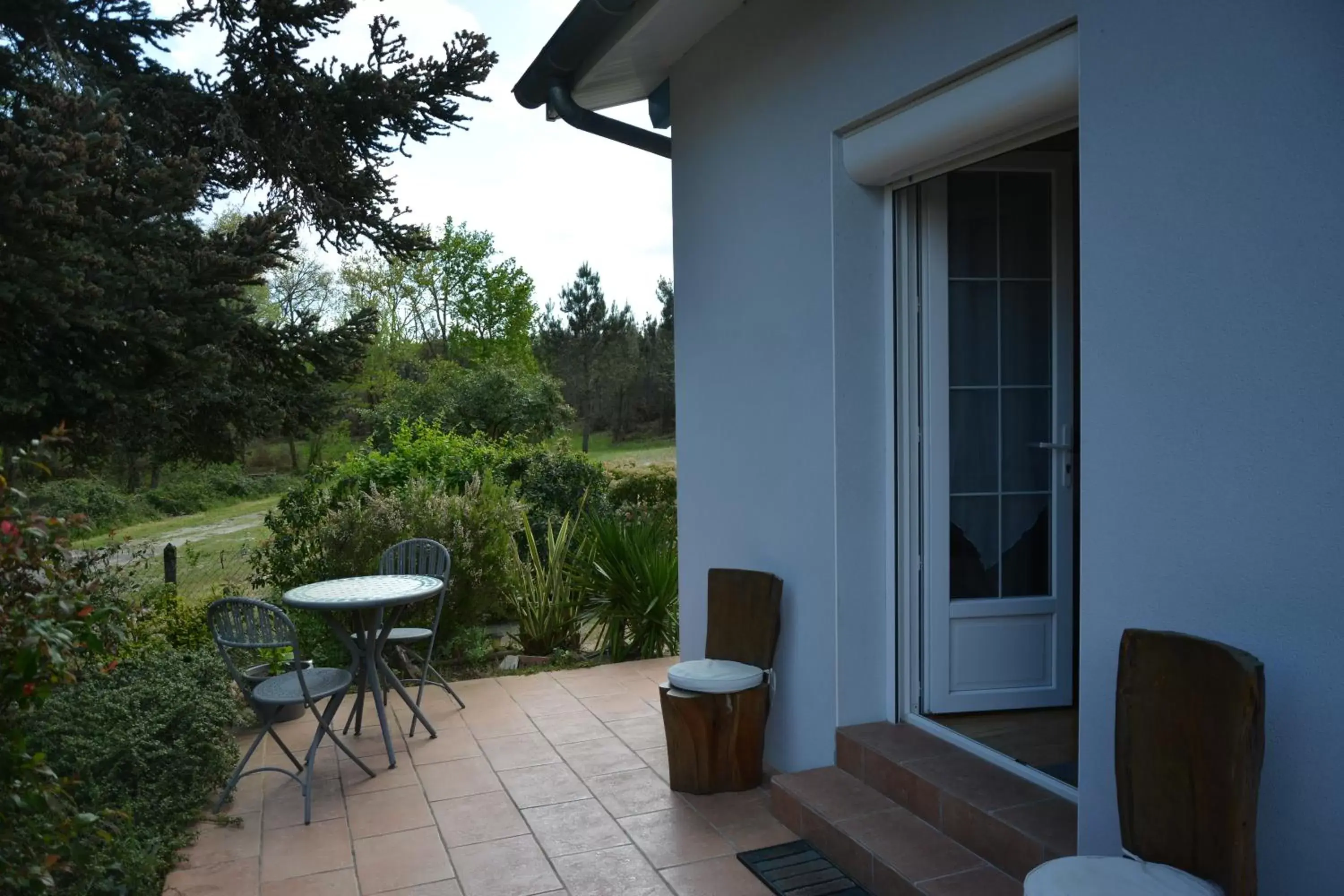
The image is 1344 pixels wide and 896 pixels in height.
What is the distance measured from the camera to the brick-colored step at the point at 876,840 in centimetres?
304

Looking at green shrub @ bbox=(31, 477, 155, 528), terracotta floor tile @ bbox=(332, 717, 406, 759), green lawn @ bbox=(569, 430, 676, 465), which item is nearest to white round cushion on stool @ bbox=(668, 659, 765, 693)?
terracotta floor tile @ bbox=(332, 717, 406, 759)

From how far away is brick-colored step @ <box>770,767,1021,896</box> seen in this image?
9.98 ft

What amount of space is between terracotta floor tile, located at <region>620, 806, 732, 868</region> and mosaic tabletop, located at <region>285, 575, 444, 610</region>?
1.56 m

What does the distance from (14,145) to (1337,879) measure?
6653 mm

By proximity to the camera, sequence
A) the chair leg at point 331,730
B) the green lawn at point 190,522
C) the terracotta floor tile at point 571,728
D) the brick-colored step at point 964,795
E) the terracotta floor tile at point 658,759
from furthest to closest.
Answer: the green lawn at point 190,522 < the terracotta floor tile at point 571,728 < the terracotta floor tile at point 658,759 < the chair leg at point 331,730 < the brick-colored step at point 964,795

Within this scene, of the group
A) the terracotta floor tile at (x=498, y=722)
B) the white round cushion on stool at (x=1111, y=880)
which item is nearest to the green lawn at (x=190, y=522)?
the terracotta floor tile at (x=498, y=722)

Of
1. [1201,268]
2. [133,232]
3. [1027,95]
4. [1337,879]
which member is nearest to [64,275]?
[133,232]

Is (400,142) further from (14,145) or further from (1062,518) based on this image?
(1062,518)

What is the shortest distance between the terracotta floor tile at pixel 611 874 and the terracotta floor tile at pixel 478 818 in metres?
0.40

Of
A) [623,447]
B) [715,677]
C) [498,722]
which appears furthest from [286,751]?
[623,447]

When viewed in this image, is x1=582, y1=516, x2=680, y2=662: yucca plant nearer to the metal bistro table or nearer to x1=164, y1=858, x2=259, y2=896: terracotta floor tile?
the metal bistro table

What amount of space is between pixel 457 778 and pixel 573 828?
0.89m

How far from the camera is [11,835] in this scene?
2355 mm

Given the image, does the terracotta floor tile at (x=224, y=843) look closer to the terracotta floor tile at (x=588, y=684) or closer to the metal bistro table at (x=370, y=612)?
the metal bistro table at (x=370, y=612)
